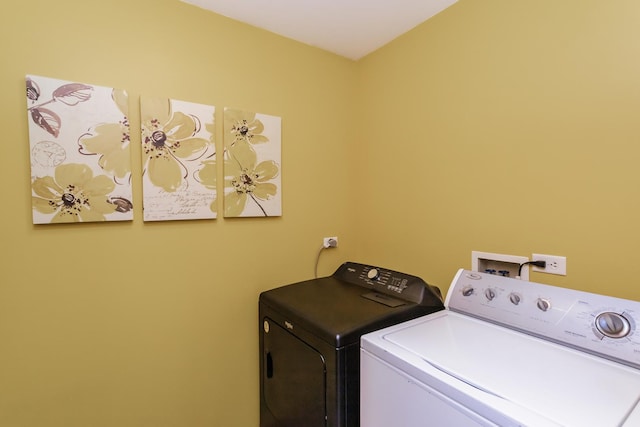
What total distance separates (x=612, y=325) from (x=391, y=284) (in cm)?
78

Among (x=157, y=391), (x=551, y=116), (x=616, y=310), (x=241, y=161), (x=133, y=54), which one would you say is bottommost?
(x=157, y=391)

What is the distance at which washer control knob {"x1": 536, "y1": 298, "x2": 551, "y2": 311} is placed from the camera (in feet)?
3.40

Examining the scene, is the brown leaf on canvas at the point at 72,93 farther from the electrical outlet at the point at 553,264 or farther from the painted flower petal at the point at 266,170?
the electrical outlet at the point at 553,264

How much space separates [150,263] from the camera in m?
1.42

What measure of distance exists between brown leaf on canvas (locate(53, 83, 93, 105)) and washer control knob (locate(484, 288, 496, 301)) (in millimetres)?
1799

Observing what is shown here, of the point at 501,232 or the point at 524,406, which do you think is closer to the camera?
the point at 524,406

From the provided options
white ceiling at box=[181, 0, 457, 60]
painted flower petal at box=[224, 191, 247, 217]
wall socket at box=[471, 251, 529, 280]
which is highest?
white ceiling at box=[181, 0, 457, 60]

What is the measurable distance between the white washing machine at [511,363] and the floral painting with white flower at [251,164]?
93 centimetres

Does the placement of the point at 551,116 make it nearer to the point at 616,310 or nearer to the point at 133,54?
the point at 616,310

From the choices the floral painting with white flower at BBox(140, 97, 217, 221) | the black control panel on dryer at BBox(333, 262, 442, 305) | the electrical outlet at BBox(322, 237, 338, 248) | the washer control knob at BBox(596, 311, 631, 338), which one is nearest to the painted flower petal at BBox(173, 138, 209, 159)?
the floral painting with white flower at BBox(140, 97, 217, 221)

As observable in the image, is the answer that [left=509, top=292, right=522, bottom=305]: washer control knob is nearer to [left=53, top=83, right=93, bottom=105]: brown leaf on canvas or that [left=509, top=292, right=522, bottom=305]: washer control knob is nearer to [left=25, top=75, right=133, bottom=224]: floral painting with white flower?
[left=25, top=75, right=133, bottom=224]: floral painting with white flower

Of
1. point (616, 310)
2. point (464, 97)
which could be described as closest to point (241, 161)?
point (464, 97)

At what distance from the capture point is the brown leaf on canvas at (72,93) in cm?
120

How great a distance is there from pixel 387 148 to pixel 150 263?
4.78 feet
